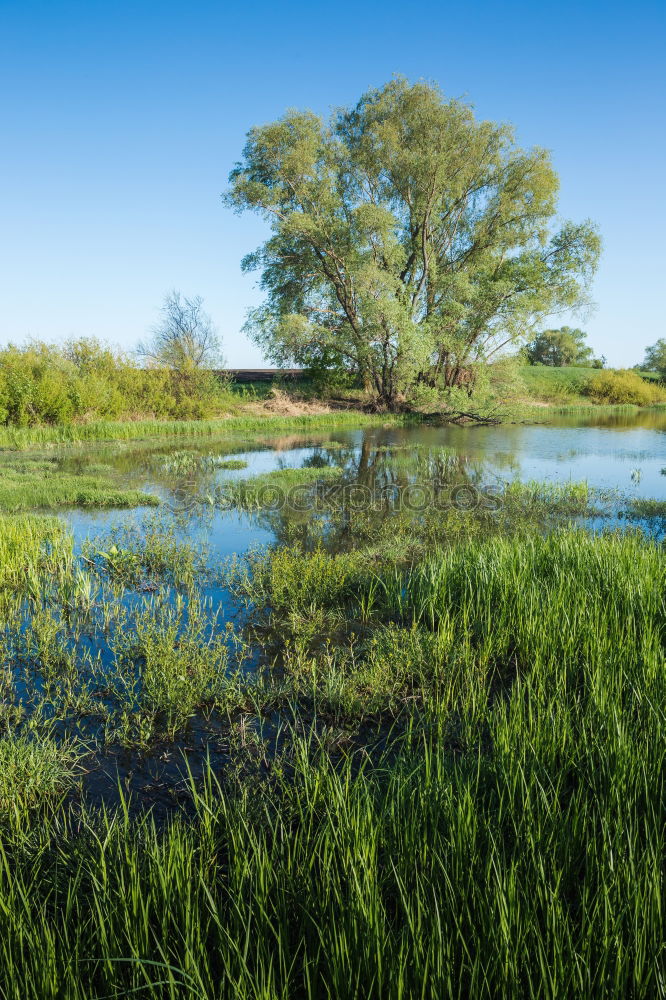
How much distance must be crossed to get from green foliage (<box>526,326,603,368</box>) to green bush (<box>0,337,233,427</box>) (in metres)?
53.2

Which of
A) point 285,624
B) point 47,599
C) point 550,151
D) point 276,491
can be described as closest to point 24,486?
point 276,491

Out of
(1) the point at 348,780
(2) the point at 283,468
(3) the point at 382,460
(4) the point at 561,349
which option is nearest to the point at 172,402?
(2) the point at 283,468

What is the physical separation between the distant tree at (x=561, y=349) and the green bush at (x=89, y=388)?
53.2 metres

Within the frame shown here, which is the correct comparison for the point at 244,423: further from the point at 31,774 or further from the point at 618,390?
the point at 618,390

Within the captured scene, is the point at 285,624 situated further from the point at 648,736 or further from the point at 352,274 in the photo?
the point at 352,274

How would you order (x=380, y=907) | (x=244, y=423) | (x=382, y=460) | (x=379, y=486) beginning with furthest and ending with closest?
(x=244, y=423), (x=382, y=460), (x=379, y=486), (x=380, y=907)

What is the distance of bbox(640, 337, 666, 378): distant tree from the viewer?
67794 millimetres

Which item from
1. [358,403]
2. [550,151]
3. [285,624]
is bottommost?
[285,624]

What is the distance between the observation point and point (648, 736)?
2.64 m

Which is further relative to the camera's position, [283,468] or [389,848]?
[283,468]

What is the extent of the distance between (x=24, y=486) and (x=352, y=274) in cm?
2138

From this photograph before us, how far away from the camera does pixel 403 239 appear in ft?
107

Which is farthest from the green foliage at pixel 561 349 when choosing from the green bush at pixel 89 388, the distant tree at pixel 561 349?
the green bush at pixel 89 388

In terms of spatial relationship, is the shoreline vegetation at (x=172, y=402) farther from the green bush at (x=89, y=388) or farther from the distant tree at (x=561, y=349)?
the distant tree at (x=561, y=349)
